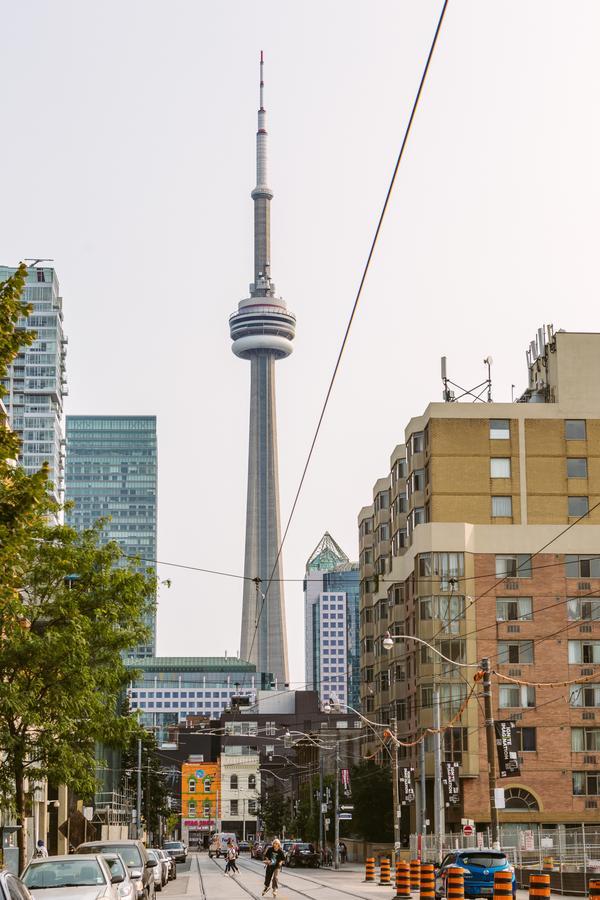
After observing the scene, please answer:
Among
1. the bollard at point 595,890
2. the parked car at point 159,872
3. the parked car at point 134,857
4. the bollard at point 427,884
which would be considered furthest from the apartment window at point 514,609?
the bollard at point 595,890

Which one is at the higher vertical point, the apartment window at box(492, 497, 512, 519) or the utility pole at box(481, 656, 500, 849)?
the apartment window at box(492, 497, 512, 519)

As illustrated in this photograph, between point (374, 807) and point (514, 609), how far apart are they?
653 inches

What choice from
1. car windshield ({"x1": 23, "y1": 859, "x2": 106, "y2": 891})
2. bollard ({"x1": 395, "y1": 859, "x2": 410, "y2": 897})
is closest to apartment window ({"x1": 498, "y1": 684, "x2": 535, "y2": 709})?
bollard ({"x1": 395, "y1": 859, "x2": 410, "y2": 897})

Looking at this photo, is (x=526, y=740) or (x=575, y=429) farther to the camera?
(x=575, y=429)

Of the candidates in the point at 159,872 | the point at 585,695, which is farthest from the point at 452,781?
the point at 159,872

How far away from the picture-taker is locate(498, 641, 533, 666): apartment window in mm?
86812

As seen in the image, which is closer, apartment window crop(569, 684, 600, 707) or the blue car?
the blue car

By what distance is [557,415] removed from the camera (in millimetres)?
91875

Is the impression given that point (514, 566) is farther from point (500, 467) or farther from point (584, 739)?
point (584, 739)

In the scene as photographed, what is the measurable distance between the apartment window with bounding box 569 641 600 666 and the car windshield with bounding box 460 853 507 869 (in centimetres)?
5307

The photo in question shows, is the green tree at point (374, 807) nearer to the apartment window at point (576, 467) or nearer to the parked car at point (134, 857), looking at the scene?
the apartment window at point (576, 467)

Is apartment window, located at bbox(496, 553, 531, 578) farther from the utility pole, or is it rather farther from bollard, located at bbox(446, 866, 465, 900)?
bollard, located at bbox(446, 866, 465, 900)

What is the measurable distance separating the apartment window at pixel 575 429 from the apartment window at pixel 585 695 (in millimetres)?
16644

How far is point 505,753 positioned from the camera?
49.4m
